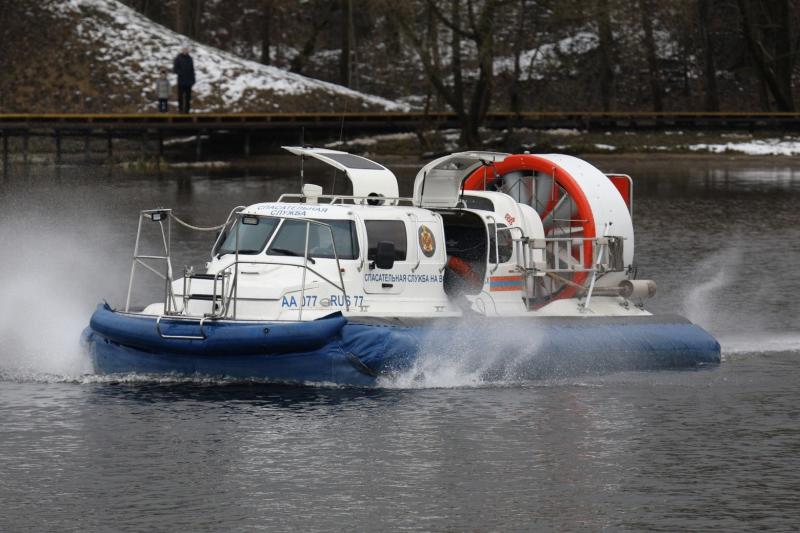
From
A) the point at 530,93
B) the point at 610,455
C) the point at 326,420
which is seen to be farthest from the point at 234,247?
the point at 530,93

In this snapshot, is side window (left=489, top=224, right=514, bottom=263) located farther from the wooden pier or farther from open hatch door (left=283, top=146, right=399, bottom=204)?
the wooden pier

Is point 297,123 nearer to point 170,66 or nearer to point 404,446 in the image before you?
point 170,66

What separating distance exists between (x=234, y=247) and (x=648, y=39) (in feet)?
153

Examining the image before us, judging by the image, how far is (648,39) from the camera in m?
63.5

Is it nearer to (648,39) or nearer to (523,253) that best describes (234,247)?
(523,253)

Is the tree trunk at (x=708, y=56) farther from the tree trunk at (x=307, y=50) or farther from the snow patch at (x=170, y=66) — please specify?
the tree trunk at (x=307, y=50)

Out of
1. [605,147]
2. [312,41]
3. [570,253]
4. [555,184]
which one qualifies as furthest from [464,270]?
[312,41]

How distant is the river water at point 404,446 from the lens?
14.2 meters

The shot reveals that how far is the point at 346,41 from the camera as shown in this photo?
68750 millimetres

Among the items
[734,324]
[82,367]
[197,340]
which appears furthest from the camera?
[734,324]

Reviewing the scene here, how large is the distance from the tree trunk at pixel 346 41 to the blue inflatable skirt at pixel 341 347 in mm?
43530

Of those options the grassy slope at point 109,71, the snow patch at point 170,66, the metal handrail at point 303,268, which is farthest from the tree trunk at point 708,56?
the metal handrail at point 303,268

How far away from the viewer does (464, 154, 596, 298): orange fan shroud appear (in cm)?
2159

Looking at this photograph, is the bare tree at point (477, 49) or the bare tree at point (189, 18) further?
the bare tree at point (189, 18)
